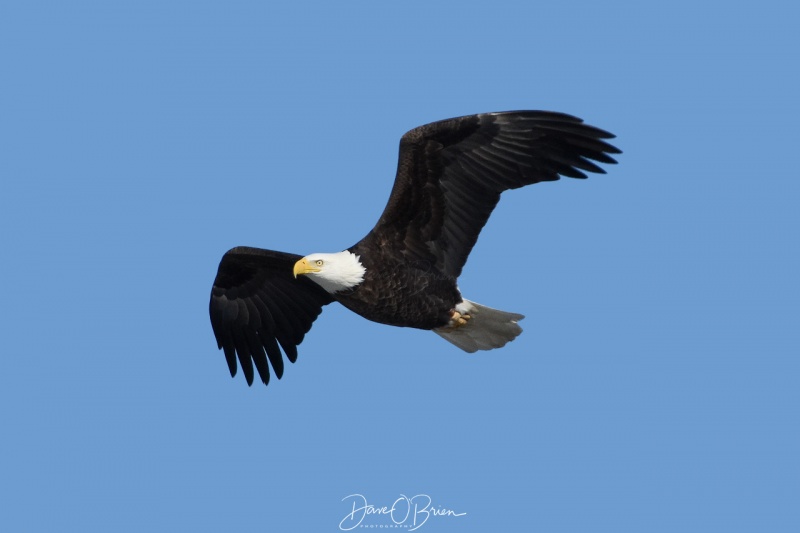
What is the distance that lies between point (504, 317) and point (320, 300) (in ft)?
5.72

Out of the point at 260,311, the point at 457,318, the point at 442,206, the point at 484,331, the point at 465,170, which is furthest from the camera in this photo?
the point at 260,311

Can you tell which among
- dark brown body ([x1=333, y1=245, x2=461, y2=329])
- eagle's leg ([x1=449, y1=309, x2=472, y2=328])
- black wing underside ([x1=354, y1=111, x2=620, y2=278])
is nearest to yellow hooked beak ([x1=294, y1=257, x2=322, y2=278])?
dark brown body ([x1=333, y1=245, x2=461, y2=329])

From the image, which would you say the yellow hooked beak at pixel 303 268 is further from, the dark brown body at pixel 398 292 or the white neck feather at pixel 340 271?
the dark brown body at pixel 398 292

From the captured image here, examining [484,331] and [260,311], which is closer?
[484,331]

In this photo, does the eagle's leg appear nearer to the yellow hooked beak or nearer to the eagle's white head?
the eagle's white head

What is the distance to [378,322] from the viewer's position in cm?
1144

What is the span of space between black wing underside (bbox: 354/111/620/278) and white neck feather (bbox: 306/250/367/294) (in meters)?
0.17

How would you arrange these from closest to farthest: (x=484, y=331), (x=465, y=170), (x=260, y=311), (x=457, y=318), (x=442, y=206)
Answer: (x=465, y=170)
(x=442, y=206)
(x=457, y=318)
(x=484, y=331)
(x=260, y=311)

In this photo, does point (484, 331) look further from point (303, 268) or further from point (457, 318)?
point (303, 268)

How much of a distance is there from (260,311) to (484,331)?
2179 mm

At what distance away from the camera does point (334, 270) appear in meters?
11.2

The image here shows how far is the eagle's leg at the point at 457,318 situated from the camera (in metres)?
11.6

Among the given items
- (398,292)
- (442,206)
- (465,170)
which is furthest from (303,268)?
(465,170)

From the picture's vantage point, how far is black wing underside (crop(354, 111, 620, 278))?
11.0 metres
